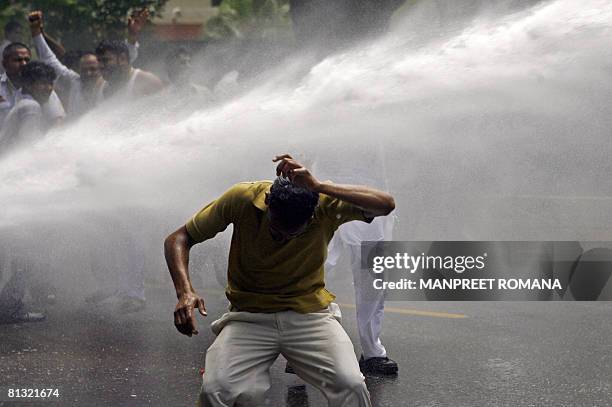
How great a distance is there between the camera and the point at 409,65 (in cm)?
773

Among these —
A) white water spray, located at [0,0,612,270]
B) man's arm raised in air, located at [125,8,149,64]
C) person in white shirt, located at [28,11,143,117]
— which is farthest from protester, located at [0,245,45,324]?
man's arm raised in air, located at [125,8,149,64]

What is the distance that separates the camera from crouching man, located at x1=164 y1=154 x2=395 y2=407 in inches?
173

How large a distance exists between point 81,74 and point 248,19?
10095 mm

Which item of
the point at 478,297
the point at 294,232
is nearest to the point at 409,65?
the point at 478,297

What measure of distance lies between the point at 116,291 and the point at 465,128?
12.7 ft

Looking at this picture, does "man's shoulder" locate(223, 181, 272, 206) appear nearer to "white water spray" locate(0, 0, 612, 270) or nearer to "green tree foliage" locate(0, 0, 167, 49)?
"white water spray" locate(0, 0, 612, 270)

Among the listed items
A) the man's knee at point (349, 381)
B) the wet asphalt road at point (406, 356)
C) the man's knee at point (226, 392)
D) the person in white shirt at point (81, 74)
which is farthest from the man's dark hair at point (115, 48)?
the man's knee at point (349, 381)

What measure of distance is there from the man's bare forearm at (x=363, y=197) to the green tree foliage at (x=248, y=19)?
1456cm

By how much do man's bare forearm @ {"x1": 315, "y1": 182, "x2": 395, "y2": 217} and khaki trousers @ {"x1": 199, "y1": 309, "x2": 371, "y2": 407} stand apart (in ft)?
1.78

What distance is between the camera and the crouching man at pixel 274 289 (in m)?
4.40

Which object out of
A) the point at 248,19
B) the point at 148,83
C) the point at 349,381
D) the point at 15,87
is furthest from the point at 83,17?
the point at 349,381

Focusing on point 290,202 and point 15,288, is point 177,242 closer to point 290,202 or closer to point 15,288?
point 290,202

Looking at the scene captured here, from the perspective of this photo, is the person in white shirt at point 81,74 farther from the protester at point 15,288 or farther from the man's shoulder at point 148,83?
the protester at point 15,288

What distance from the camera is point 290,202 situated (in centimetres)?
433
